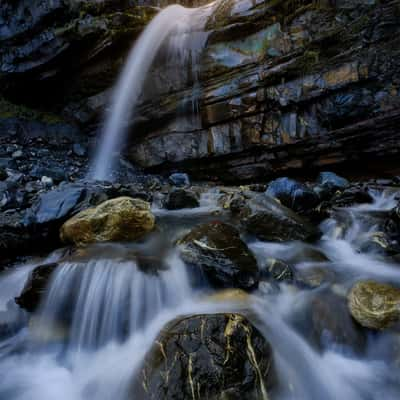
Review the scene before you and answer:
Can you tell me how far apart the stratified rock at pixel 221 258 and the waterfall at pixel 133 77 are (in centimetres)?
796

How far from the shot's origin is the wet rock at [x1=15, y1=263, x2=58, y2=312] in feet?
9.05

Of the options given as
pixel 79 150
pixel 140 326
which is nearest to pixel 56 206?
pixel 140 326

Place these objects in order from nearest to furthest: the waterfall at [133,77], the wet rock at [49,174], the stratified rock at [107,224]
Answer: the stratified rock at [107,224]
the wet rock at [49,174]
the waterfall at [133,77]

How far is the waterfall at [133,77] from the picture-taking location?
9891 millimetres

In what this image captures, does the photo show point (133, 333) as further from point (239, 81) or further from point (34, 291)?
point (239, 81)

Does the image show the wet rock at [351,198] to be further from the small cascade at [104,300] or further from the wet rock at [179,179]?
the wet rock at [179,179]

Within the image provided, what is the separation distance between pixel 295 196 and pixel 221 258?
3.06 meters

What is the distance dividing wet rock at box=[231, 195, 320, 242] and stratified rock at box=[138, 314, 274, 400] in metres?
2.26

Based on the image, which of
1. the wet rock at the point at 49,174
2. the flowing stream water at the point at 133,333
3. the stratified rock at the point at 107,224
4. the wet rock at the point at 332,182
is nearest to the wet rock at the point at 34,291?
the flowing stream water at the point at 133,333

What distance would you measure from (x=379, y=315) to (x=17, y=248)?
14.6ft

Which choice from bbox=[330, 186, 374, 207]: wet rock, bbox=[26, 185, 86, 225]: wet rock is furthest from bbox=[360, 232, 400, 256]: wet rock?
bbox=[26, 185, 86, 225]: wet rock

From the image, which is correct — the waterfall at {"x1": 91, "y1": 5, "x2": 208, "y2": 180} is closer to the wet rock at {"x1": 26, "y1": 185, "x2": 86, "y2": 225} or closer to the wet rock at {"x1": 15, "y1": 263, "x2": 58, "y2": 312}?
the wet rock at {"x1": 26, "y1": 185, "x2": 86, "y2": 225}

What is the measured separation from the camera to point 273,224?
4148 millimetres

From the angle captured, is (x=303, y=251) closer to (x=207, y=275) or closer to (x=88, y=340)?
(x=207, y=275)
